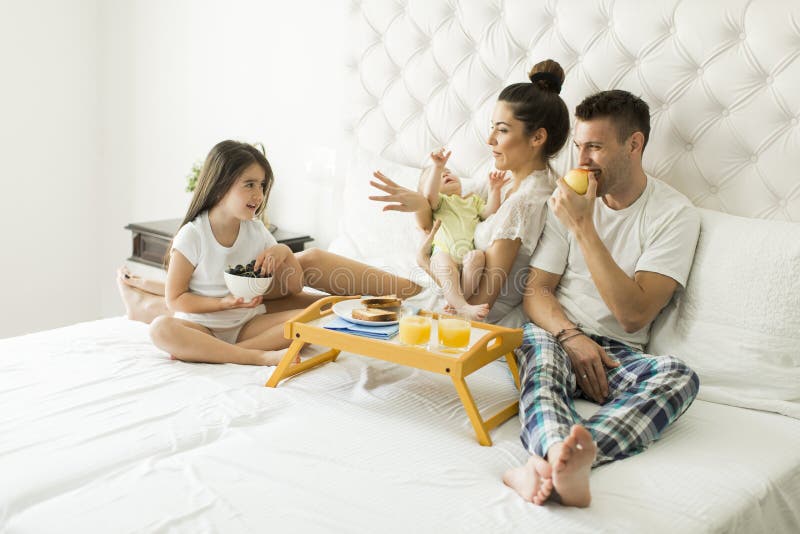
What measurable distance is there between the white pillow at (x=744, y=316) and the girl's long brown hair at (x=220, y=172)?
1377 millimetres

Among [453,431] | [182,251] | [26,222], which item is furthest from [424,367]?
[26,222]

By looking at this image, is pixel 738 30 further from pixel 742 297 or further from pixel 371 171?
pixel 371 171

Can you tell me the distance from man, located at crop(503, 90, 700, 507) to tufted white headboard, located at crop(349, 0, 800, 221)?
19 centimetres

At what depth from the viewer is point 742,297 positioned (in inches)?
78.0

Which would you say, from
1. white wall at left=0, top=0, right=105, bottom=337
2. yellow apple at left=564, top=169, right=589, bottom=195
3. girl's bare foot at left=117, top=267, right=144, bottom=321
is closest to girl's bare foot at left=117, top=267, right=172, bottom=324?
girl's bare foot at left=117, top=267, right=144, bottom=321

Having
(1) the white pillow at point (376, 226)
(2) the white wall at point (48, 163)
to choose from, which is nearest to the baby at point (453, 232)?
(1) the white pillow at point (376, 226)

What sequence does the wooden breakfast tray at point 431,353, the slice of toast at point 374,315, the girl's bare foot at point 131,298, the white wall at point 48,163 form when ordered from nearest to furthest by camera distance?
1. the wooden breakfast tray at point 431,353
2. the slice of toast at point 374,315
3. the girl's bare foot at point 131,298
4. the white wall at point 48,163

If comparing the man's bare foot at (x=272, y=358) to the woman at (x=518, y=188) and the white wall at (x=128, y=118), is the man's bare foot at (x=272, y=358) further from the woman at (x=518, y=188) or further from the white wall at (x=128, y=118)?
the white wall at (x=128, y=118)

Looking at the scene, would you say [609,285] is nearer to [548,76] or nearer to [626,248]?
[626,248]

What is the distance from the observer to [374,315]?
6.38 ft

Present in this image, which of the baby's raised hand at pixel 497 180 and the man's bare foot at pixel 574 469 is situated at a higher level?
the baby's raised hand at pixel 497 180

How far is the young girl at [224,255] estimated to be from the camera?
222 cm

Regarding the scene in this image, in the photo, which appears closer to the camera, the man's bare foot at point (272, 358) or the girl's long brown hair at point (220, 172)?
the man's bare foot at point (272, 358)

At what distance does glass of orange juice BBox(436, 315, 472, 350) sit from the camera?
1833 millimetres
